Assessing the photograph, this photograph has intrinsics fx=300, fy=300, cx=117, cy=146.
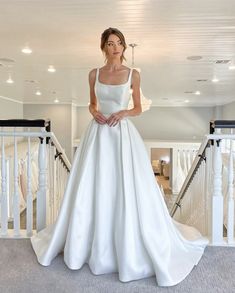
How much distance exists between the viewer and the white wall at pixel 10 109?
371 inches

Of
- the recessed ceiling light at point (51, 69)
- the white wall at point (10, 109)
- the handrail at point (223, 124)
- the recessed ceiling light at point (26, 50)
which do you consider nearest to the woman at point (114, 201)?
the handrail at point (223, 124)

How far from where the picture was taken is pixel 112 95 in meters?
1.70

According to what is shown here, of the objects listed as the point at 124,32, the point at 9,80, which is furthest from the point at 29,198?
the point at 9,80

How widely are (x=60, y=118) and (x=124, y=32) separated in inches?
347

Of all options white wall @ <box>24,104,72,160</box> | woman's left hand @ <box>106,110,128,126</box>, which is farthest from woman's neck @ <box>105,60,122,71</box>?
white wall @ <box>24,104,72,160</box>

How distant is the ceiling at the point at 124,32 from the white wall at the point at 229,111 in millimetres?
5081

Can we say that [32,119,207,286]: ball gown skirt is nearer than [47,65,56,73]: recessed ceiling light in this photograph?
Yes

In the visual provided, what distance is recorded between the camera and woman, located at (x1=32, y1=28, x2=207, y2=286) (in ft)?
5.28

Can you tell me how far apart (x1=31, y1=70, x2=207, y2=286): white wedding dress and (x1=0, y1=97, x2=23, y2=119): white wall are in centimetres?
830

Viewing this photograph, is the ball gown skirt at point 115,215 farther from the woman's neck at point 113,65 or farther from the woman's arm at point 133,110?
the woman's neck at point 113,65

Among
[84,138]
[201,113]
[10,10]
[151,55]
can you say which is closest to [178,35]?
[151,55]

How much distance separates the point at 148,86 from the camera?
289 inches

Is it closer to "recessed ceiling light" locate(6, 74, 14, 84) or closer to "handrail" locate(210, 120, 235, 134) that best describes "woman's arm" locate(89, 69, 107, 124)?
"handrail" locate(210, 120, 235, 134)

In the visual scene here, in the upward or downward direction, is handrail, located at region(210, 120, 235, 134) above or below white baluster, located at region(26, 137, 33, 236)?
above
